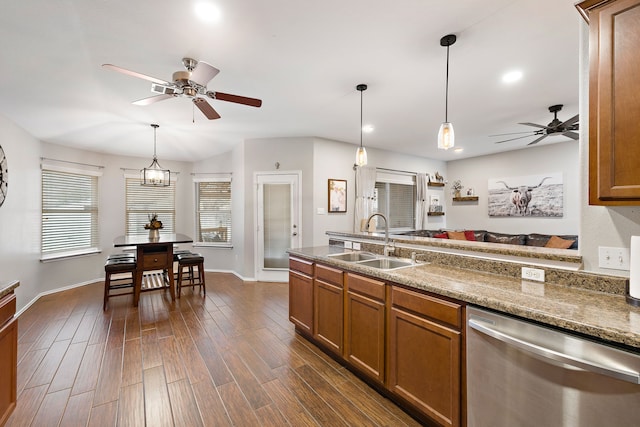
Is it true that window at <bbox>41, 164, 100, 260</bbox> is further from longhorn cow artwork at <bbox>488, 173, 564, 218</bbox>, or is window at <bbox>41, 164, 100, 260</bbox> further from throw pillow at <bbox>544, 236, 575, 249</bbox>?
longhorn cow artwork at <bbox>488, 173, 564, 218</bbox>

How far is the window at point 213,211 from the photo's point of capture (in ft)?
19.8

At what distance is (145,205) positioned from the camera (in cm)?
594

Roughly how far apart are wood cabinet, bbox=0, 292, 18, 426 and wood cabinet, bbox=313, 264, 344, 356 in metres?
2.03

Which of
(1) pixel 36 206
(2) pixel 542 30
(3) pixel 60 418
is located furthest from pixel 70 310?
(2) pixel 542 30

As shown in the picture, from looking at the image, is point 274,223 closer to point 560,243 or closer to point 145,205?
point 145,205

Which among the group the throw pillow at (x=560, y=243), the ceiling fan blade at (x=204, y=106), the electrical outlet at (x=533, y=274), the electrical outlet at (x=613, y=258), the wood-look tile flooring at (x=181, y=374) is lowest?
the wood-look tile flooring at (x=181, y=374)

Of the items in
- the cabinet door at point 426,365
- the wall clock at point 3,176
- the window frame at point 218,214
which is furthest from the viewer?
the window frame at point 218,214

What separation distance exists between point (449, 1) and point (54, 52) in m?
3.03

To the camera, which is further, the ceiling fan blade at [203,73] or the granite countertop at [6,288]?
the ceiling fan blade at [203,73]

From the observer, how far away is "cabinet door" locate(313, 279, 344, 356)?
7.50 feet

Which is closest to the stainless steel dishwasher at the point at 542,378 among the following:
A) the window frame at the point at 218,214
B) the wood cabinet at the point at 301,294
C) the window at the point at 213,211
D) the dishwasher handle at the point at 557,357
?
the dishwasher handle at the point at 557,357

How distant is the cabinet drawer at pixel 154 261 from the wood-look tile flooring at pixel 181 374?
1.99ft

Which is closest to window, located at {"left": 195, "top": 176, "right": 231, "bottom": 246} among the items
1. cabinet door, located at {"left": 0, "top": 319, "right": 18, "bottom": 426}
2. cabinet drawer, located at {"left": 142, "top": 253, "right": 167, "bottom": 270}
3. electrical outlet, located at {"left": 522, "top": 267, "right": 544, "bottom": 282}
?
cabinet drawer, located at {"left": 142, "top": 253, "right": 167, "bottom": 270}

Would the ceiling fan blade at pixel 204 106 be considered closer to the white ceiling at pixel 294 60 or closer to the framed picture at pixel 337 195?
the white ceiling at pixel 294 60
